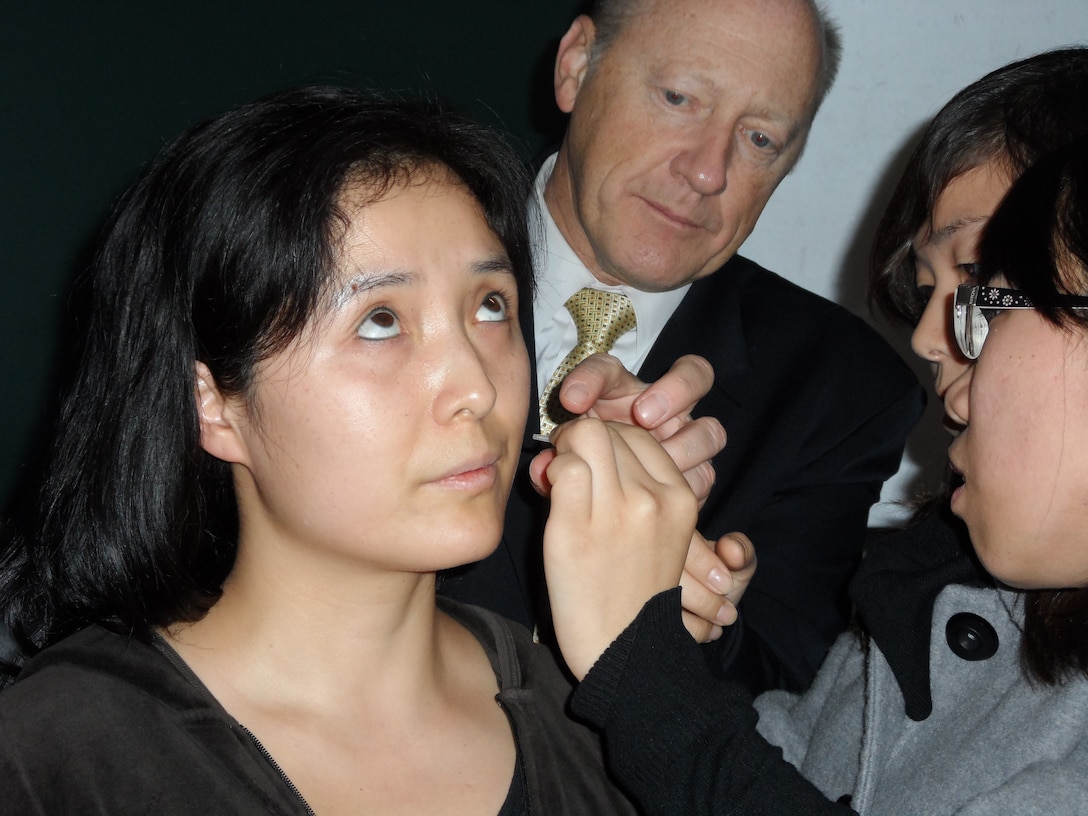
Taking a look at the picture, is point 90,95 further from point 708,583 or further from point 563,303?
point 708,583

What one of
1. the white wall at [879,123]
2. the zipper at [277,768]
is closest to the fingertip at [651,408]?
the zipper at [277,768]

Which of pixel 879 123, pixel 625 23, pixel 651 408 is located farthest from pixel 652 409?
pixel 879 123

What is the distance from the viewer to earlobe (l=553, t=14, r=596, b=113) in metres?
2.03

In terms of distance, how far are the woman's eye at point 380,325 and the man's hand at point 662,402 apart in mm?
277

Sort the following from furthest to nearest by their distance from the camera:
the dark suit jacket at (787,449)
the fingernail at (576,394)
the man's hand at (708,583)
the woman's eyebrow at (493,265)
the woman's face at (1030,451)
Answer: the dark suit jacket at (787,449) → the man's hand at (708,583) → the fingernail at (576,394) → the woman's eyebrow at (493,265) → the woman's face at (1030,451)

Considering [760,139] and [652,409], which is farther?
[760,139]

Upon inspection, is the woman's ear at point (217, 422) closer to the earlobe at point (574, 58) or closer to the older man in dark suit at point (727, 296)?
the older man in dark suit at point (727, 296)

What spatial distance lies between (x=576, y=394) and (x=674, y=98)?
32.3 inches

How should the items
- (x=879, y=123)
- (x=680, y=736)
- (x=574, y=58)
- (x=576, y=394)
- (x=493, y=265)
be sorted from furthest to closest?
(x=879, y=123) < (x=574, y=58) < (x=576, y=394) < (x=493, y=265) < (x=680, y=736)

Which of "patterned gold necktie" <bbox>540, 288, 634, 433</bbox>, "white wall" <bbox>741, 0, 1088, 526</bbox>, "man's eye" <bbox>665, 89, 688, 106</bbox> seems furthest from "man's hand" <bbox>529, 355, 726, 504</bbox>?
"white wall" <bbox>741, 0, 1088, 526</bbox>

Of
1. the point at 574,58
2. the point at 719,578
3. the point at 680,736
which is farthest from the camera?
the point at 574,58

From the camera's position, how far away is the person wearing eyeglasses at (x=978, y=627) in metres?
1.04

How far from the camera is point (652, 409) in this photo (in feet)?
4.51

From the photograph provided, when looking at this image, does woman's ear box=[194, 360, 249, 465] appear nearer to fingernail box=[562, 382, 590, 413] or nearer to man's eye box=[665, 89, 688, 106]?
fingernail box=[562, 382, 590, 413]
